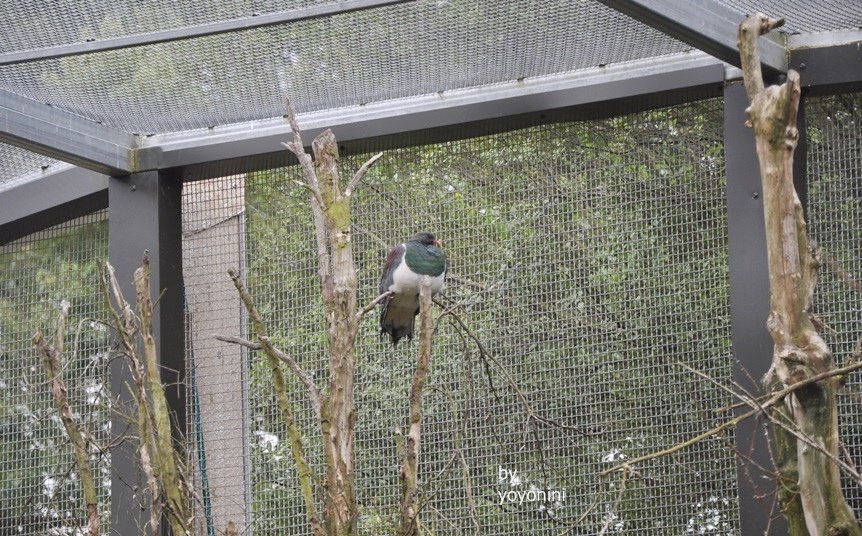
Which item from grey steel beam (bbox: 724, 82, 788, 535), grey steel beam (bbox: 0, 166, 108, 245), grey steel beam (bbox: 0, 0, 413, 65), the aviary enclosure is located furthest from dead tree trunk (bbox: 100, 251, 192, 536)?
grey steel beam (bbox: 0, 166, 108, 245)

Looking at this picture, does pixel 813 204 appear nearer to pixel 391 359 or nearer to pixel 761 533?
pixel 761 533

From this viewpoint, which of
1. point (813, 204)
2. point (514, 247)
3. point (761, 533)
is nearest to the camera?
point (761, 533)

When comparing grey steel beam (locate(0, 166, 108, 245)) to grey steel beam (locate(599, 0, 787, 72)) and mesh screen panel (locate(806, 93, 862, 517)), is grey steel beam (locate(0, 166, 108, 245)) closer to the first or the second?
grey steel beam (locate(599, 0, 787, 72))

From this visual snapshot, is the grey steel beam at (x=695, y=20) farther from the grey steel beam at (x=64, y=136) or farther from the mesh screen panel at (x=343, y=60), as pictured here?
the grey steel beam at (x=64, y=136)

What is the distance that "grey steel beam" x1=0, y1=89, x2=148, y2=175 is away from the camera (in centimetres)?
356

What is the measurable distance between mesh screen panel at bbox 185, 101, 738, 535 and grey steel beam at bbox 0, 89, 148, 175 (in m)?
0.52

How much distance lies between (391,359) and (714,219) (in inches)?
45.3

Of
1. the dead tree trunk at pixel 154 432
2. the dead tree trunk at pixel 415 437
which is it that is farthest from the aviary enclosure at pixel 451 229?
the dead tree trunk at pixel 415 437

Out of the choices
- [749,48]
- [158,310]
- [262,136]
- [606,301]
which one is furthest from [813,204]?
[158,310]

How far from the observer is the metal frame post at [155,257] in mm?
3871

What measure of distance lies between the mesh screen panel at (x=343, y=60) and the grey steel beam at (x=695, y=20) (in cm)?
20

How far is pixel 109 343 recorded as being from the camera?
3967 mm

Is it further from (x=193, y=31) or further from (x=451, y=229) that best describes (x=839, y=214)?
(x=193, y=31)

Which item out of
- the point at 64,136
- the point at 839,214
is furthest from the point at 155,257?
the point at 839,214
